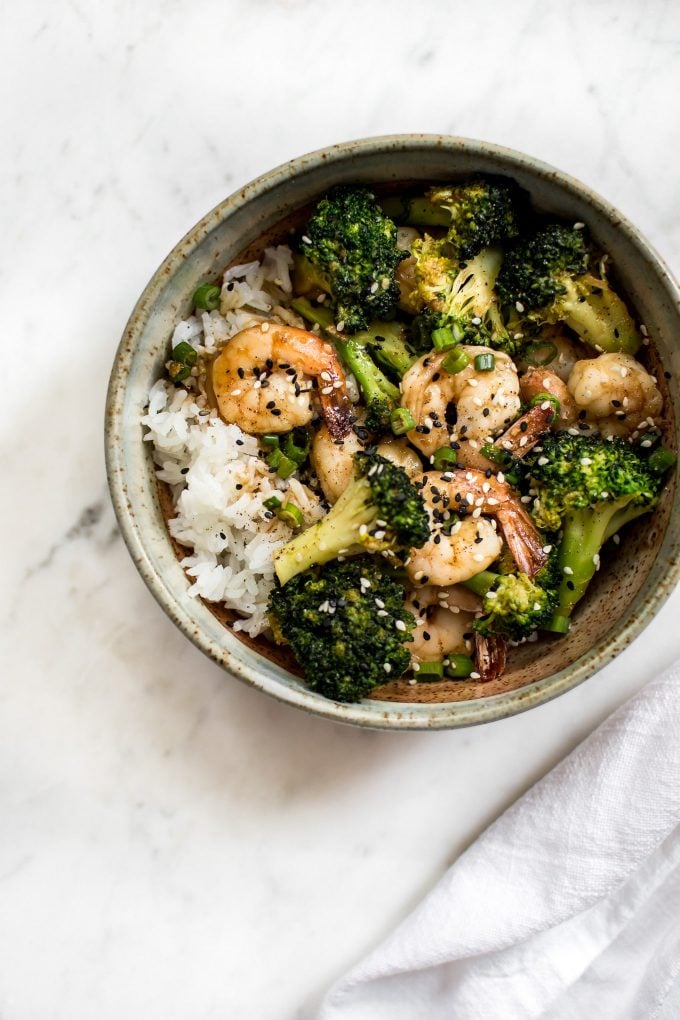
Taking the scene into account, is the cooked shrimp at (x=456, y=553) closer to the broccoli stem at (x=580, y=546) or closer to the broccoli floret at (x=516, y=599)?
the broccoli floret at (x=516, y=599)

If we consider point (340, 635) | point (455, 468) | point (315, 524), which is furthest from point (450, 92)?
point (340, 635)

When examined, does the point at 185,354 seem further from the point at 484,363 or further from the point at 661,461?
the point at 661,461

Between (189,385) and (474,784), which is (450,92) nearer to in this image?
(189,385)

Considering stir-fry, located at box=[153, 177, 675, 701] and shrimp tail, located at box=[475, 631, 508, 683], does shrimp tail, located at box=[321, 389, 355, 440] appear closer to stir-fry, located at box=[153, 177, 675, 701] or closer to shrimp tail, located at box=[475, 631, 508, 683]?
stir-fry, located at box=[153, 177, 675, 701]

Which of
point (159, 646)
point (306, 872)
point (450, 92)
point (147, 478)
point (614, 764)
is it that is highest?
point (450, 92)

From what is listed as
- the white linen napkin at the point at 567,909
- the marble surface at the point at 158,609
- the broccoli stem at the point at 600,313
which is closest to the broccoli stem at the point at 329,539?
the marble surface at the point at 158,609

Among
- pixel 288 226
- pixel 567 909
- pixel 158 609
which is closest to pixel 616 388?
pixel 288 226
